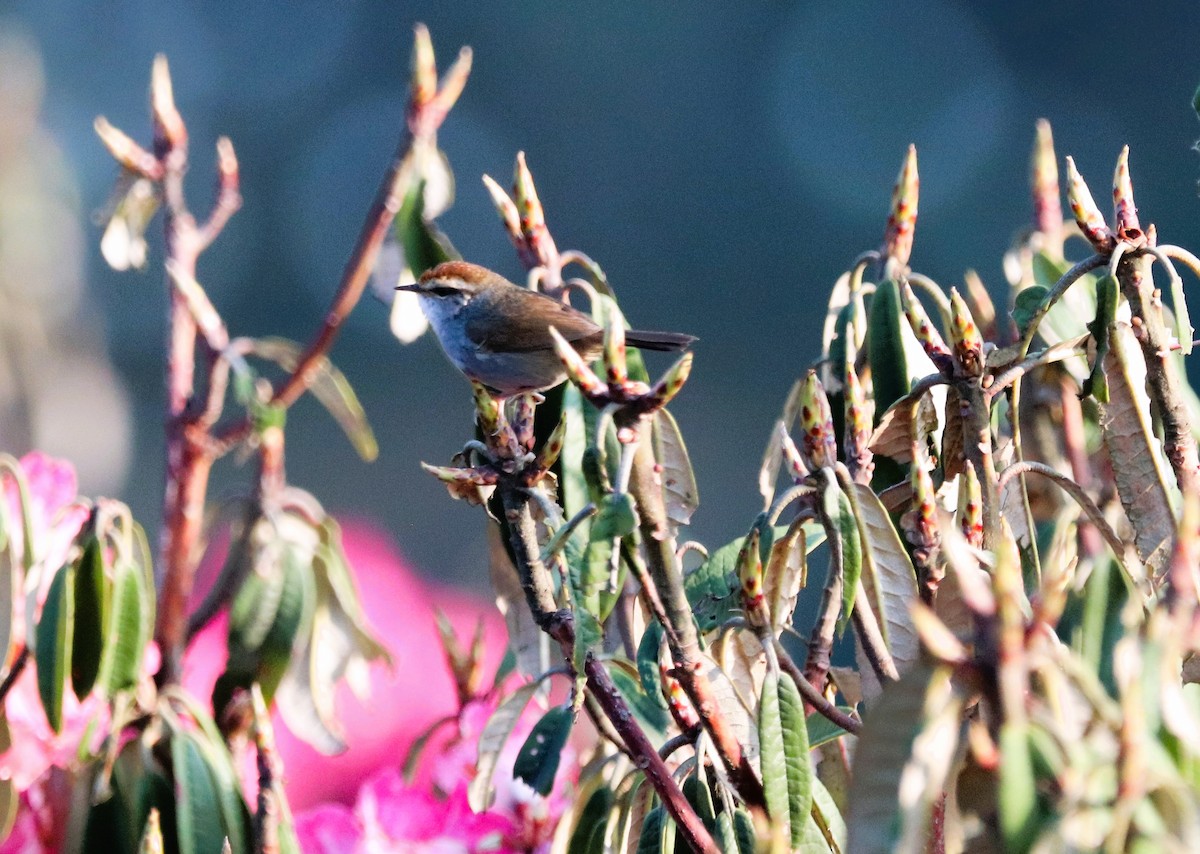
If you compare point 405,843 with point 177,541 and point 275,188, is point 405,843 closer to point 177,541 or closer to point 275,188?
point 177,541

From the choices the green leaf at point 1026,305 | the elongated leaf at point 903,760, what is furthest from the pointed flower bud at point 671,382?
the green leaf at point 1026,305

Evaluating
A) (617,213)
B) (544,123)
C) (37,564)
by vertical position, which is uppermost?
(544,123)

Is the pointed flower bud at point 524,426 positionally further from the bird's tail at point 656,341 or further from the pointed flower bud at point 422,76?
the bird's tail at point 656,341

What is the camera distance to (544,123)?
2.65m

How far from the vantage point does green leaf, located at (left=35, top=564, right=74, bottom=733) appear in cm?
87

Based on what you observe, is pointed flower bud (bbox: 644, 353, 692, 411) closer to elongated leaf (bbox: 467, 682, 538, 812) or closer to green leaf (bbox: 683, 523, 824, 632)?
green leaf (bbox: 683, 523, 824, 632)

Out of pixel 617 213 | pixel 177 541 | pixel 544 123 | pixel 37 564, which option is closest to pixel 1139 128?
pixel 617 213

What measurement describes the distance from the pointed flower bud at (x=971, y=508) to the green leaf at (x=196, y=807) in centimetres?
55

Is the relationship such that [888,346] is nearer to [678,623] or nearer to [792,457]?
[792,457]

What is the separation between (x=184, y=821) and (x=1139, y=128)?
2150 mm

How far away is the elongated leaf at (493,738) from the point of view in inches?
34.2

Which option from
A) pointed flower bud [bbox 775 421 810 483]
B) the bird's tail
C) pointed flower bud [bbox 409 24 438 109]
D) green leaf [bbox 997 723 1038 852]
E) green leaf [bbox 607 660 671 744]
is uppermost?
pointed flower bud [bbox 409 24 438 109]

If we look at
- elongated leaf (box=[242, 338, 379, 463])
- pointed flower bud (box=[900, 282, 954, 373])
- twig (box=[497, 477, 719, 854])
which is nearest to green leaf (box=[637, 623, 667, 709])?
twig (box=[497, 477, 719, 854])

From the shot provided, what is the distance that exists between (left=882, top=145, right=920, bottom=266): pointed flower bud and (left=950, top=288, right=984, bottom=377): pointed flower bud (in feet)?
0.72
